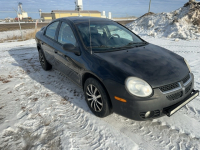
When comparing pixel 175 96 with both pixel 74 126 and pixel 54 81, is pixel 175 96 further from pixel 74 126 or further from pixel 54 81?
pixel 54 81

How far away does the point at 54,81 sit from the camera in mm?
3994

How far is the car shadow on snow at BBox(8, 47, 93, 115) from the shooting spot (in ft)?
10.5

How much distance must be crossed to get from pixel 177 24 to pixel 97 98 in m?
10.4

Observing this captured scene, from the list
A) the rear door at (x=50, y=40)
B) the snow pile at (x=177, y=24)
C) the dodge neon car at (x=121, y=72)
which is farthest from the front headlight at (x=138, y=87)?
the snow pile at (x=177, y=24)

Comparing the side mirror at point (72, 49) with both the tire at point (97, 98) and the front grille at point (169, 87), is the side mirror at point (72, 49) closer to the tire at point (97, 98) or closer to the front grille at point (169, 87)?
the tire at point (97, 98)

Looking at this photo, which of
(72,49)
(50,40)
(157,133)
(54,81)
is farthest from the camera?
(54,81)

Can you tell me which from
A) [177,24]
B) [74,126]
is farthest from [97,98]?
[177,24]

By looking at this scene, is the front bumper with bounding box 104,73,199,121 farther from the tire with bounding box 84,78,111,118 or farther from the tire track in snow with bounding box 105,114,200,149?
the tire track in snow with bounding box 105,114,200,149

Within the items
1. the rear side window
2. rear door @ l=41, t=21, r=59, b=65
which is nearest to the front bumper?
rear door @ l=41, t=21, r=59, b=65

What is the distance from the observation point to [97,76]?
7.49 ft

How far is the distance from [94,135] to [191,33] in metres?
9.91

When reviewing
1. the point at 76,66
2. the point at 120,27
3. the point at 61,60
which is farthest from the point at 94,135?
the point at 120,27

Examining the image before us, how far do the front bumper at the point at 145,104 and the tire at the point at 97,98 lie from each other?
0.50 feet

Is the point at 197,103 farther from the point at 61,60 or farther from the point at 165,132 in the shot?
the point at 61,60
